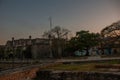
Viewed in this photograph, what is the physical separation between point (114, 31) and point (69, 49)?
27.2 metres

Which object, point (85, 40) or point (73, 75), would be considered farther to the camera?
point (85, 40)

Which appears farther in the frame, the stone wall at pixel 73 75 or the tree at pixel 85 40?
the tree at pixel 85 40

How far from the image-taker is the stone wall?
2094cm

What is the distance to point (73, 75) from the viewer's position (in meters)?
23.7

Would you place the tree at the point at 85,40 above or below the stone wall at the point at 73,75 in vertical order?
above

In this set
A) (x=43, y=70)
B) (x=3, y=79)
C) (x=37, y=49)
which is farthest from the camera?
(x=37, y=49)

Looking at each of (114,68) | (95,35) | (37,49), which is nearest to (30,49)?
(37,49)

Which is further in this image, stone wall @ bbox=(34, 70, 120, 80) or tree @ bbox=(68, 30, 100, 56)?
tree @ bbox=(68, 30, 100, 56)

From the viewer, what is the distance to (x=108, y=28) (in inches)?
1200

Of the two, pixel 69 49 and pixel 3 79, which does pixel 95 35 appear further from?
pixel 3 79

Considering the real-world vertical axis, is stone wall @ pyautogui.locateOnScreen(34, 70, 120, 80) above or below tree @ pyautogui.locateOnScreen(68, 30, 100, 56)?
below

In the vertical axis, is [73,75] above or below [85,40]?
below

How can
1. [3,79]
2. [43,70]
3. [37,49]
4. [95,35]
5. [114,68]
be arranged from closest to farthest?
[3,79] → [114,68] → [43,70] → [95,35] → [37,49]

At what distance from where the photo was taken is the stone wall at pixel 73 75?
2094 centimetres
